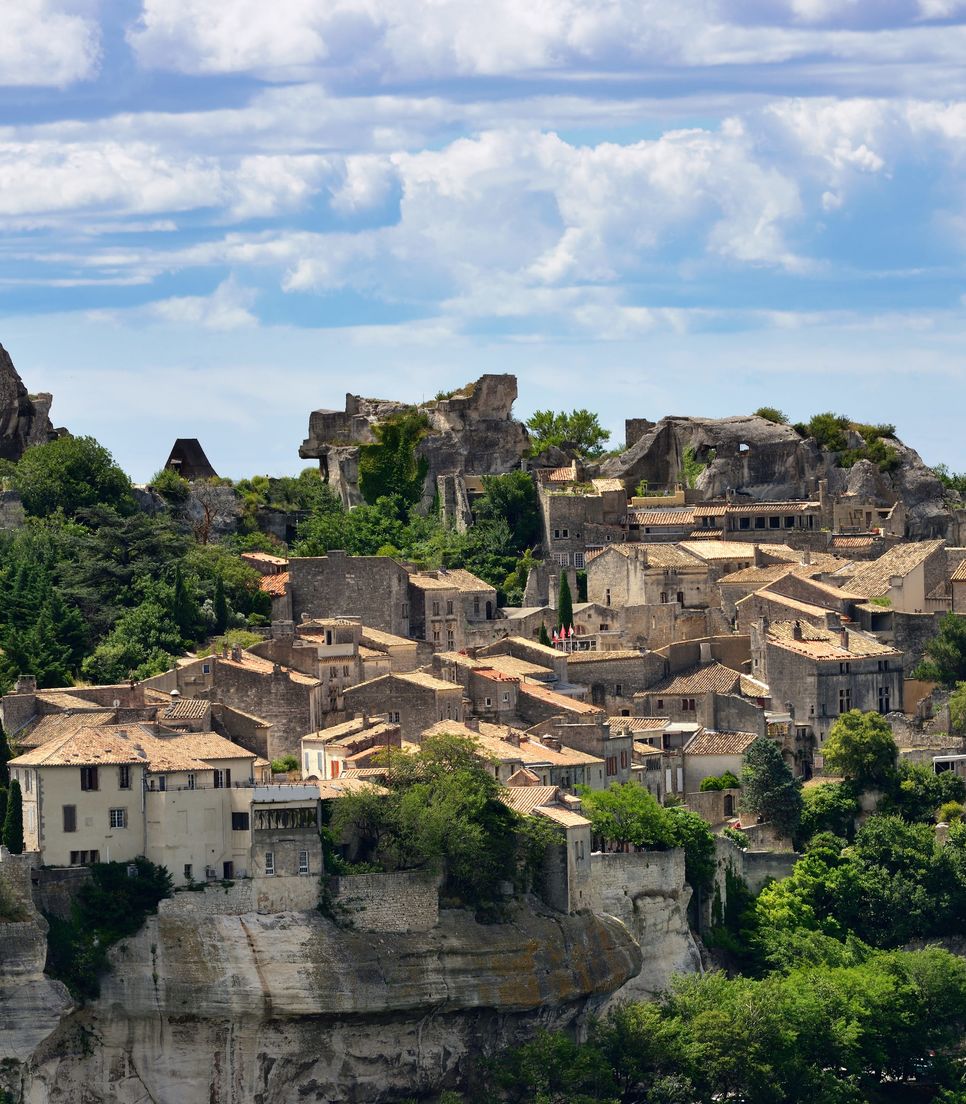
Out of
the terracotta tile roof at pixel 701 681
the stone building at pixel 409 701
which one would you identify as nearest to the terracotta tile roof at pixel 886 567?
the terracotta tile roof at pixel 701 681

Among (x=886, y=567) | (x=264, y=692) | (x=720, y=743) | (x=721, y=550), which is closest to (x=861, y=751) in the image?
(x=720, y=743)

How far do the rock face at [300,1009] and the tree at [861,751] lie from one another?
15.1 meters

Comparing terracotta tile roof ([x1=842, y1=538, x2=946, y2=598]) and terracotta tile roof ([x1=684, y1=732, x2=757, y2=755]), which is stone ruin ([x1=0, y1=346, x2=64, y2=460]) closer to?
terracotta tile roof ([x1=842, y1=538, x2=946, y2=598])

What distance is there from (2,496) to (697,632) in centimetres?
2196

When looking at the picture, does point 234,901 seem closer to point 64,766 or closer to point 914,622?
point 64,766

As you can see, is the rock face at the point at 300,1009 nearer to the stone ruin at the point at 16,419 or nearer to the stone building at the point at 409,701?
the stone building at the point at 409,701

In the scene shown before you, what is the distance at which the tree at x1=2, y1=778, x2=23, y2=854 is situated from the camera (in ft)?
236

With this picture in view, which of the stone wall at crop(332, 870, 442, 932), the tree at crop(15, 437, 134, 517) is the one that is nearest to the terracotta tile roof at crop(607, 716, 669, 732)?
the stone wall at crop(332, 870, 442, 932)

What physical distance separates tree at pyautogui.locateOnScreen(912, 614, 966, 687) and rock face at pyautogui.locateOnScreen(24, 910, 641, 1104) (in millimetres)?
21393

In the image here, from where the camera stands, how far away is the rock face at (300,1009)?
73125 mm

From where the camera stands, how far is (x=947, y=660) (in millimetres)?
95500

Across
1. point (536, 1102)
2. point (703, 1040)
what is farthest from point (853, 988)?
point (536, 1102)

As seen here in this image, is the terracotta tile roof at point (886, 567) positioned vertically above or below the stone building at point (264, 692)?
above

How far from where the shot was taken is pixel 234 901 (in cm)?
7362
